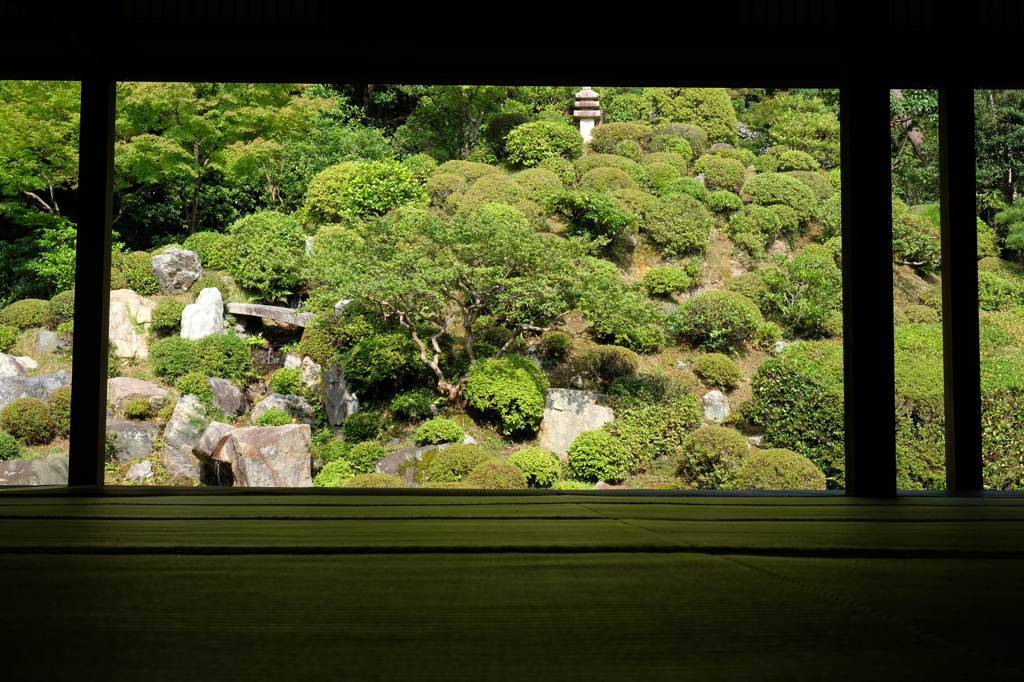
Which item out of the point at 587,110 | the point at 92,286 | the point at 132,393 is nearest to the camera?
the point at 92,286

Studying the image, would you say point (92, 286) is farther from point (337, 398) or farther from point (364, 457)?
point (337, 398)

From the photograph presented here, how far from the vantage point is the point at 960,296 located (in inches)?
149

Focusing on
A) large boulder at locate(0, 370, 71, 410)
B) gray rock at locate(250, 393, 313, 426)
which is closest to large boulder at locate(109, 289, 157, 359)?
large boulder at locate(0, 370, 71, 410)

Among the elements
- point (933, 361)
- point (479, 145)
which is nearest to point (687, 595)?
point (933, 361)

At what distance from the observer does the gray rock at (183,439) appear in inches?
374

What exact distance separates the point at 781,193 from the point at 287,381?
7468mm

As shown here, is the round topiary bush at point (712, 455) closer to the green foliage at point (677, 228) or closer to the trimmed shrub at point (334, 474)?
the trimmed shrub at point (334, 474)

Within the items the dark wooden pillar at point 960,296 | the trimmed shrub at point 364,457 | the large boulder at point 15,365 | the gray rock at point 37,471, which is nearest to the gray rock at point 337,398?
the trimmed shrub at point 364,457

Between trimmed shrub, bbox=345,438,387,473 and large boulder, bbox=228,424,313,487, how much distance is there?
48cm

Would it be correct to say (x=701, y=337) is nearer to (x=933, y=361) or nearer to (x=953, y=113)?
(x=933, y=361)

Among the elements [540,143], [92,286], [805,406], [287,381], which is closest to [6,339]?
[287,381]

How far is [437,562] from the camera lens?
138 centimetres

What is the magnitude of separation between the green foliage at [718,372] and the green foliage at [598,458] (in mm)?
1625

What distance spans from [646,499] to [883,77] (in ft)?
6.12
